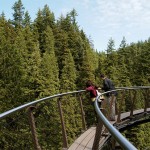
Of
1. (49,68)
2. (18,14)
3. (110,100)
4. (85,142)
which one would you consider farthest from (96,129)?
(18,14)

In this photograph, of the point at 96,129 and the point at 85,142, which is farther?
the point at 85,142

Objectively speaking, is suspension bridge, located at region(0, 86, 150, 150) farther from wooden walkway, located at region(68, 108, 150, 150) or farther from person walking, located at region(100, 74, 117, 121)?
person walking, located at region(100, 74, 117, 121)

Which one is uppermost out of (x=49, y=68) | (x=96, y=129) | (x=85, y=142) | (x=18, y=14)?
(x=18, y=14)

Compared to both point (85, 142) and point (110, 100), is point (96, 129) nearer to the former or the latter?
point (85, 142)

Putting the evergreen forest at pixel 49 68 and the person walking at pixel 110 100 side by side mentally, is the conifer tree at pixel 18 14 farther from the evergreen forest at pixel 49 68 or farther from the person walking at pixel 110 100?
the person walking at pixel 110 100

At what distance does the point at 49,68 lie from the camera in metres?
52.2

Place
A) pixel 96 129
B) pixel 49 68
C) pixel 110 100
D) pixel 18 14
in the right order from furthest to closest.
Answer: pixel 18 14, pixel 49 68, pixel 110 100, pixel 96 129

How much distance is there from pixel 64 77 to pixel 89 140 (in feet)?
171

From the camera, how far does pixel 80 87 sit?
6234 centimetres

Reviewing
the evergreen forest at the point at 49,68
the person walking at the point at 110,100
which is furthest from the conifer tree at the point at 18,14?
the person walking at the point at 110,100

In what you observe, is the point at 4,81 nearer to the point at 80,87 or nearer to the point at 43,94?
the point at 43,94

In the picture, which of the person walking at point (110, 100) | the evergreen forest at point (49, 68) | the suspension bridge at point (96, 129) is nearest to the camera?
the suspension bridge at point (96, 129)

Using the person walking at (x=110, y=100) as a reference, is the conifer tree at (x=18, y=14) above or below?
above

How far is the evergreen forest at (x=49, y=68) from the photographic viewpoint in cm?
2445
